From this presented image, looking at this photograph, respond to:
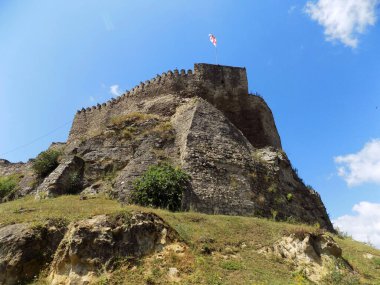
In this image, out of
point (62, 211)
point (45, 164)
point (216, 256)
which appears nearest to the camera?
point (216, 256)

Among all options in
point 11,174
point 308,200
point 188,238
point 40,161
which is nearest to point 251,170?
point 308,200

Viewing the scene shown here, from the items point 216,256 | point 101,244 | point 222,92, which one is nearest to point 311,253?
point 216,256

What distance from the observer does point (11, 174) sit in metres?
29.6

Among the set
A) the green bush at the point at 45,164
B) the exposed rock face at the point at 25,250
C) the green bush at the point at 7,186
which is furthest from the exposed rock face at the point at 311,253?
the green bush at the point at 7,186

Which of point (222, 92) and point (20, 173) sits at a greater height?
point (222, 92)

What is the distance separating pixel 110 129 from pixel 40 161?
14.2ft

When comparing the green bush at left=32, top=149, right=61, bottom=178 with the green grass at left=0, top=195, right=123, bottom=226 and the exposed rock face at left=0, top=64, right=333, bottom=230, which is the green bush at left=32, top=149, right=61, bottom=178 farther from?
the green grass at left=0, top=195, right=123, bottom=226

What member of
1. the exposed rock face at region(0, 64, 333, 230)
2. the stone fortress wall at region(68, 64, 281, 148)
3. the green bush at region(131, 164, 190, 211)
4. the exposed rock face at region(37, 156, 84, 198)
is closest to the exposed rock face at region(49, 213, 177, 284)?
the green bush at region(131, 164, 190, 211)

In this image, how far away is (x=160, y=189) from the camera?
17.1 meters

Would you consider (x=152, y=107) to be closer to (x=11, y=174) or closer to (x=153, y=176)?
(x=153, y=176)

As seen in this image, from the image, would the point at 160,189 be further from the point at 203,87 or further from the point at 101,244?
the point at 203,87

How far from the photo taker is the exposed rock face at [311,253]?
11984mm

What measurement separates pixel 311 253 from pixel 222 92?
1542 cm

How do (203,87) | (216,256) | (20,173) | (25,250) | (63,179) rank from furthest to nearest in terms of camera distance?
(20,173), (203,87), (63,179), (216,256), (25,250)
